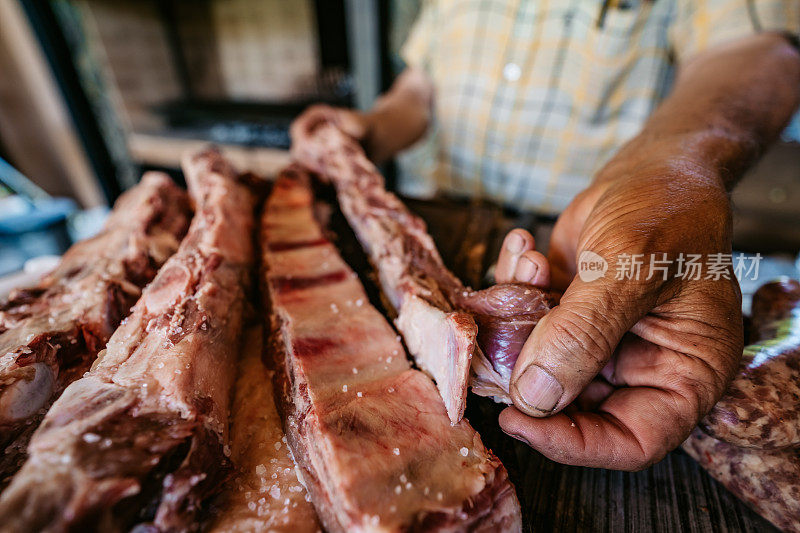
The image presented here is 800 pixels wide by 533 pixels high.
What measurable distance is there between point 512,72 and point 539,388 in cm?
270

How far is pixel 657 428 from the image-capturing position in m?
1.17

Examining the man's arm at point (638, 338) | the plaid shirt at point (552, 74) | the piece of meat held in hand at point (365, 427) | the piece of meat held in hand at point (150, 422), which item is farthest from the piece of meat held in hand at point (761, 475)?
the plaid shirt at point (552, 74)

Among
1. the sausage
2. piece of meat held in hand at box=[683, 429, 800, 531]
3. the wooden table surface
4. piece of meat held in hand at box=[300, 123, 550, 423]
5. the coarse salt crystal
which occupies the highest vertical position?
the coarse salt crystal

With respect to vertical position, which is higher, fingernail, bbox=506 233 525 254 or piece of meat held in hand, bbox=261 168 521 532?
fingernail, bbox=506 233 525 254

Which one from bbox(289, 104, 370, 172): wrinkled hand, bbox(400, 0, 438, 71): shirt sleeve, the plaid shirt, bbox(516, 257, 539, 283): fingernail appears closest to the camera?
bbox(516, 257, 539, 283): fingernail

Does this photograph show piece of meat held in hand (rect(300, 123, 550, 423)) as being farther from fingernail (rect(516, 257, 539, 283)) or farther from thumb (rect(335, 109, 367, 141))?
thumb (rect(335, 109, 367, 141))

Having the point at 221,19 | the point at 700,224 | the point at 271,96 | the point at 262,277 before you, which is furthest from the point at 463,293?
the point at 221,19

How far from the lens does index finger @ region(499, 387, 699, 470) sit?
1.17 m

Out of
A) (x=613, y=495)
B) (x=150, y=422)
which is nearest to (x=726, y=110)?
(x=613, y=495)

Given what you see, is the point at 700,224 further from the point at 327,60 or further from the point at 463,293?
the point at 327,60

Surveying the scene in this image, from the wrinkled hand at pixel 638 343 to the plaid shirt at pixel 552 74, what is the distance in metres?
1.87

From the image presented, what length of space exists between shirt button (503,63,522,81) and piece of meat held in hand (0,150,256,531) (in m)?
2.52

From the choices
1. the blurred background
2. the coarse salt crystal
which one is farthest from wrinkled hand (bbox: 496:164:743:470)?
the blurred background

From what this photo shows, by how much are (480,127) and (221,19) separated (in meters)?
5.42
